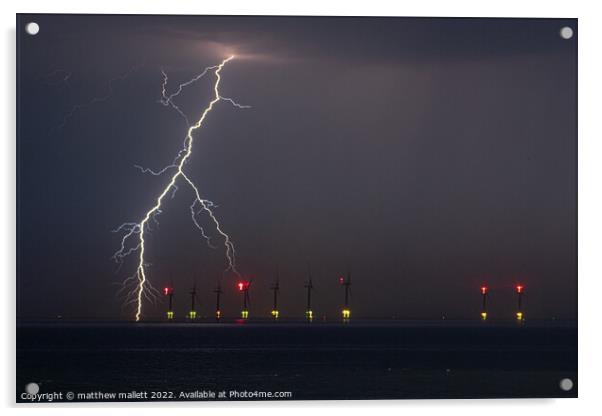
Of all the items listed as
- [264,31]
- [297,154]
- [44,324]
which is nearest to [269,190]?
[297,154]

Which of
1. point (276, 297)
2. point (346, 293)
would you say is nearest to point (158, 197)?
point (276, 297)

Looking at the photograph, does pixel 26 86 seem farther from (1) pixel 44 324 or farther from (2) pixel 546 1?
(2) pixel 546 1

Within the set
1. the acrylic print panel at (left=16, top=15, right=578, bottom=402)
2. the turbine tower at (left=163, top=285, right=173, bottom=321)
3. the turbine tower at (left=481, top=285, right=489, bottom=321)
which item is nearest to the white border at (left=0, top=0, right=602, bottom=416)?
the acrylic print panel at (left=16, top=15, right=578, bottom=402)

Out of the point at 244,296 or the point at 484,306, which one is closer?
the point at 244,296

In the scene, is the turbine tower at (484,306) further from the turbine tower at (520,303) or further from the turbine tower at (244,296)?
the turbine tower at (244,296)

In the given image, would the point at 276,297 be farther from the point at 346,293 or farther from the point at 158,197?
the point at 158,197

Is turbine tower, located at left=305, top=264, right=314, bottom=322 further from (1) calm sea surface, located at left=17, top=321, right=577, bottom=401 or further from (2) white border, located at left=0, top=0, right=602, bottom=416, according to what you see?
(2) white border, located at left=0, top=0, right=602, bottom=416

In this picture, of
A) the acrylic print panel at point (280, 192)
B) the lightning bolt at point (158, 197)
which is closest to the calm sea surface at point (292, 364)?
the acrylic print panel at point (280, 192)
